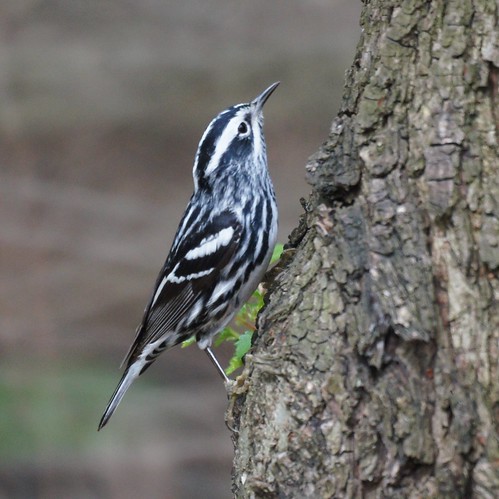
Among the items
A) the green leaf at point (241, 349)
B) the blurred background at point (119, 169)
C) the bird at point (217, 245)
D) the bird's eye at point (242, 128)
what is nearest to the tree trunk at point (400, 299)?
the green leaf at point (241, 349)

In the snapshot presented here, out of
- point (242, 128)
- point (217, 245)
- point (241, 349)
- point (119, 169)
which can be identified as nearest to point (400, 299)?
point (241, 349)

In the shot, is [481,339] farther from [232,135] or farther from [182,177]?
[182,177]

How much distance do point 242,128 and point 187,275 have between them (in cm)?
89

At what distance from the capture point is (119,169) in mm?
9000

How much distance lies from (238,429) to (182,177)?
18.2 feet

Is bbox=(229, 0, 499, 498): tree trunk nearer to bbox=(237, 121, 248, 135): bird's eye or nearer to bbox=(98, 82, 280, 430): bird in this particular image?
bbox=(98, 82, 280, 430): bird

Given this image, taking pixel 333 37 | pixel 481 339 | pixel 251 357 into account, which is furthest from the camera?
pixel 333 37

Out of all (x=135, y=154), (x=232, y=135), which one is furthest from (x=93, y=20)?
(x=232, y=135)

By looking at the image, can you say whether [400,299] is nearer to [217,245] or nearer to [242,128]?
[217,245]

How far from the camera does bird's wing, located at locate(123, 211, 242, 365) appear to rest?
4.89m

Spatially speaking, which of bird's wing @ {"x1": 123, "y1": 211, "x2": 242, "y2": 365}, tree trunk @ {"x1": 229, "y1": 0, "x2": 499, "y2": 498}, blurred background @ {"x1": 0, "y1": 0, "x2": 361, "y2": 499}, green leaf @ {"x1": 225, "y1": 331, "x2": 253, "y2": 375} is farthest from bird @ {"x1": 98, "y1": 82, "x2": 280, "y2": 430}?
blurred background @ {"x1": 0, "y1": 0, "x2": 361, "y2": 499}

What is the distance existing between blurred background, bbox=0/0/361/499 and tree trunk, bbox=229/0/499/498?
17.3 feet

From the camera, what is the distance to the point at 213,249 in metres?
4.91

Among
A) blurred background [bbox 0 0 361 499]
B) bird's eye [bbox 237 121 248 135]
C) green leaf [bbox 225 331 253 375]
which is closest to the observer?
green leaf [bbox 225 331 253 375]
